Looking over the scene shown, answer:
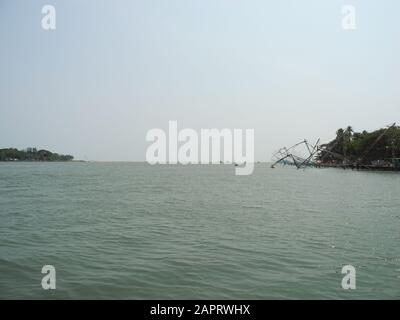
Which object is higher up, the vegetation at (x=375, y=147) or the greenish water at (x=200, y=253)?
the vegetation at (x=375, y=147)

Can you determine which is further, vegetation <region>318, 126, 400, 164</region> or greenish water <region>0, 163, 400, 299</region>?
vegetation <region>318, 126, 400, 164</region>

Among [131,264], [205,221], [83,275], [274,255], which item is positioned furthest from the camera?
[205,221]

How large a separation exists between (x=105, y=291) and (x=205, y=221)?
14.4m

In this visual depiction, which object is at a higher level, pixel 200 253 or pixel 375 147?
pixel 375 147

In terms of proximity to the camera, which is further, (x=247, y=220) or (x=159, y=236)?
(x=247, y=220)

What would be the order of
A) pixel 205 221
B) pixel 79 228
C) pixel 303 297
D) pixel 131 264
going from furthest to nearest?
pixel 205 221, pixel 79 228, pixel 131 264, pixel 303 297

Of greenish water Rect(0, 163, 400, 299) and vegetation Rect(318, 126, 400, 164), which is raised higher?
vegetation Rect(318, 126, 400, 164)

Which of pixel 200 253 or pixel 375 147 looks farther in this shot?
pixel 375 147

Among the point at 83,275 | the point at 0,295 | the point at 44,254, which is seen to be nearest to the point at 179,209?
the point at 44,254

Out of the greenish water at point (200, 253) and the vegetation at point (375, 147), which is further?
the vegetation at point (375, 147)

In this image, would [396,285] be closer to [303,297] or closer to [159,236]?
[303,297]

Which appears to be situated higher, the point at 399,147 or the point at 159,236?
the point at 399,147

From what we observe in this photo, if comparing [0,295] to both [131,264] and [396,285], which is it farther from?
[396,285]

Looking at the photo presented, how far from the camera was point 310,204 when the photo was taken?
121 feet
